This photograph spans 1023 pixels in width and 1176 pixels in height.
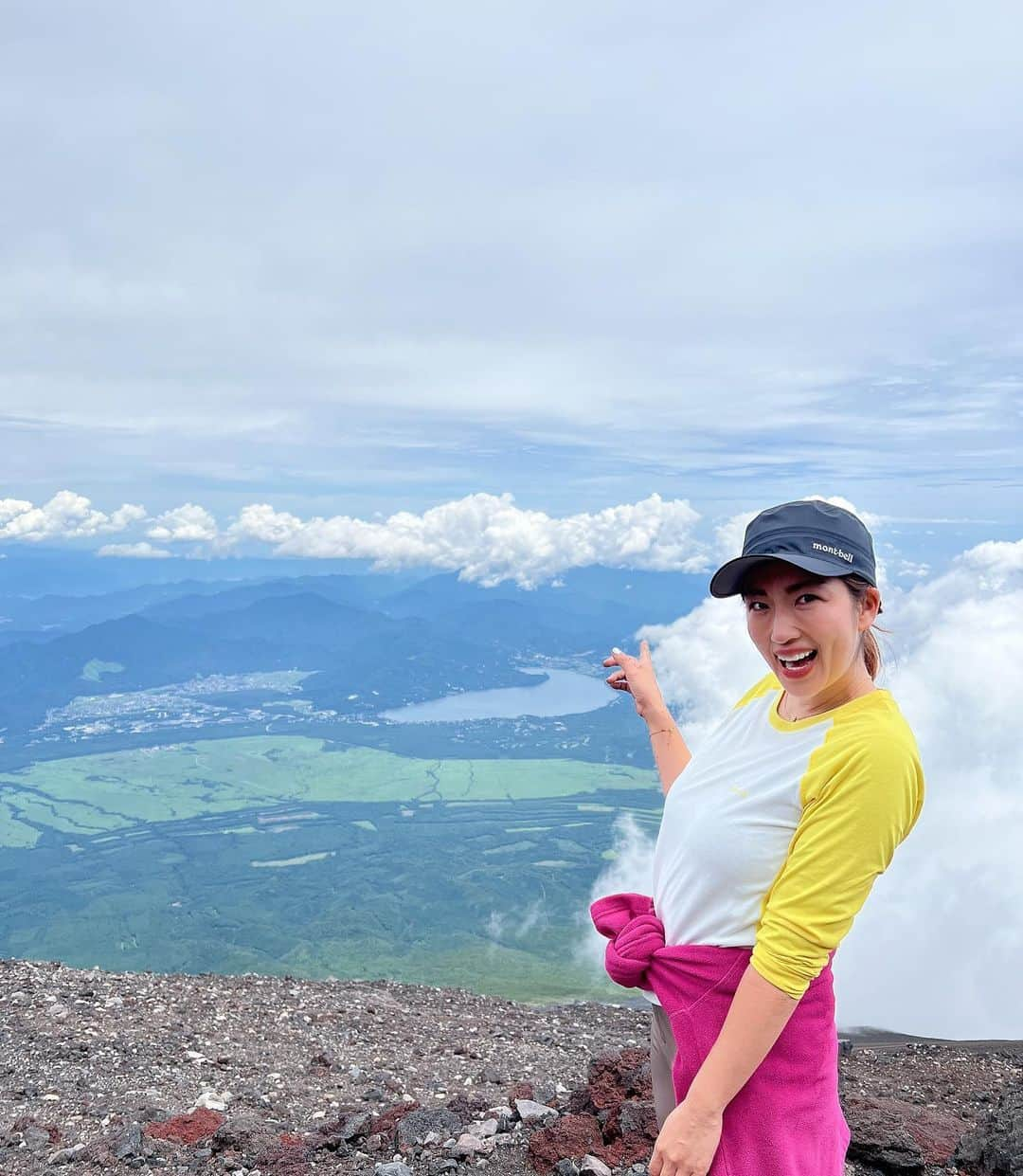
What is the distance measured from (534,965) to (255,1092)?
13929 centimetres

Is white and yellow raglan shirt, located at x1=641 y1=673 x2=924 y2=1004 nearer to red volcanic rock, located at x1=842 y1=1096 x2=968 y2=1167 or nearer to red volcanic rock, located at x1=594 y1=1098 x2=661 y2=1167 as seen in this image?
red volcanic rock, located at x1=594 y1=1098 x2=661 y2=1167

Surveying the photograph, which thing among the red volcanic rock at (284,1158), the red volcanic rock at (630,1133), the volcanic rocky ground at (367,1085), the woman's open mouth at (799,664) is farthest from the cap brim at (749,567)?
the red volcanic rock at (284,1158)

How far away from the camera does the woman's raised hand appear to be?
11.6ft

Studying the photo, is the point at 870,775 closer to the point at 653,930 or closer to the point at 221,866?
the point at 653,930

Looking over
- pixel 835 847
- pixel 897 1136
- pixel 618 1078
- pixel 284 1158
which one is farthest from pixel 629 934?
pixel 284 1158

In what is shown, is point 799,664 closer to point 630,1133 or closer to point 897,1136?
point 630,1133

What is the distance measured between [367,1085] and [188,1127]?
208cm

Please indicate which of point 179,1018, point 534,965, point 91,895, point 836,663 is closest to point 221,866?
point 91,895

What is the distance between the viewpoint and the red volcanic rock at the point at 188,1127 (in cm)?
703

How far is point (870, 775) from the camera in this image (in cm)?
209

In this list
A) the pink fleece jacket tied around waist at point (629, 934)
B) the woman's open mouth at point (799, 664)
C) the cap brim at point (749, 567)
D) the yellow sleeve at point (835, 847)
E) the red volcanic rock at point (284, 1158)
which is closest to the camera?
the yellow sleeve at point (835, 847)

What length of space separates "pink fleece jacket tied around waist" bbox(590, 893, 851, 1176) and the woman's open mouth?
77cm

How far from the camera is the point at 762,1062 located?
2.43 m

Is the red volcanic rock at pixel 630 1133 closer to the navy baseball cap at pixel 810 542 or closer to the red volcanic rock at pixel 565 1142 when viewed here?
the red volcanic rock at pixel 565 1142
